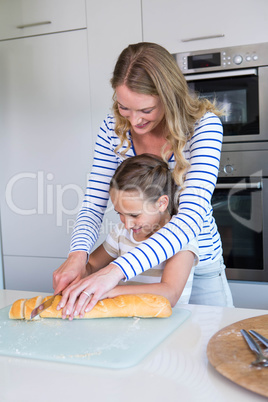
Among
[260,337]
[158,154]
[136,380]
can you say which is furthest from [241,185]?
[136,380]

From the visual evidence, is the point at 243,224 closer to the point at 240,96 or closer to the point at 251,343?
the point at 240,96

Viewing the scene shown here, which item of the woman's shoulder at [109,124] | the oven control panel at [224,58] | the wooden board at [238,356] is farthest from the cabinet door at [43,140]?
the wooden board at [238,356]

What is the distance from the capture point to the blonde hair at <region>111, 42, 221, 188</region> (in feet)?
3.77

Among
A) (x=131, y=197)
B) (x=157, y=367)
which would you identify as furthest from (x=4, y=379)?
(x=131, y=197)

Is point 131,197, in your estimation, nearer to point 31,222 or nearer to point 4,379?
point 4,379

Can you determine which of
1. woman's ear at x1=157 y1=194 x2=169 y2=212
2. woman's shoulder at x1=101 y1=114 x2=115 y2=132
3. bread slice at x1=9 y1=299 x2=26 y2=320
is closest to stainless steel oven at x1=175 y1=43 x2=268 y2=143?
woman's shoulder at x1=101 y1=114 x2=115 y2=132

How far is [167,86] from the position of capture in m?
1.16

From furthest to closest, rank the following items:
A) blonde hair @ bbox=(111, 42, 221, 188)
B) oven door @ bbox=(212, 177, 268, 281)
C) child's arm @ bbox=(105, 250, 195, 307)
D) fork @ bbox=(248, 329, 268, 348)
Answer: oven door @ bbox=(212, 177, 268, 281), blonde hair @ bbox=(111, 42, 221, 188), child's arm @ bbox=(105, 250, 195, 307), fork @ bbox=(248, 329, 268, 348)

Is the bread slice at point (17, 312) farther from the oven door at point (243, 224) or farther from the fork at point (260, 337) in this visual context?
the oven door at point (243, 224)

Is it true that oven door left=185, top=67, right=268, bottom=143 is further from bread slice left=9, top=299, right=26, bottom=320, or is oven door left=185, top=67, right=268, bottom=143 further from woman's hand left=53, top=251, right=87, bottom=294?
bread slice left=9, top=299, right=26, bottom=320

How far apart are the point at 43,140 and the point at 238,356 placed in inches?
76.6

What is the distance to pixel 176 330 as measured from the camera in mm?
857

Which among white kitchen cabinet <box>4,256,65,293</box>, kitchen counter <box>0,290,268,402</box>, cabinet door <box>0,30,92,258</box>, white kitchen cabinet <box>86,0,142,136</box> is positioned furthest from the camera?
white kitchen cabinet <box>4,256,65,293</box>

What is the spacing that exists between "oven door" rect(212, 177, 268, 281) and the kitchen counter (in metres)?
1.37
